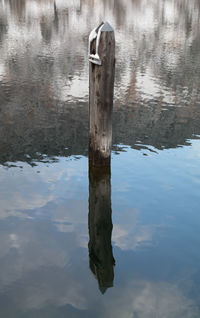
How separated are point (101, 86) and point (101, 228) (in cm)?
275

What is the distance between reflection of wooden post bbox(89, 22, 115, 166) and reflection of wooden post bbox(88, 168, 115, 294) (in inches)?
19.9

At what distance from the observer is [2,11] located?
50000 mm

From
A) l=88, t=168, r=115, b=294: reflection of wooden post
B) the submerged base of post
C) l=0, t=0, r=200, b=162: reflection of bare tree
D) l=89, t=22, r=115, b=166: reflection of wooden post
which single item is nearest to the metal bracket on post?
l=89, t=22, r=115, b=166: reflection of wooden post

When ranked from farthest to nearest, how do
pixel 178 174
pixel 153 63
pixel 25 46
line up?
pixel 25 46 → pixel 153 63 → pixel 178 174

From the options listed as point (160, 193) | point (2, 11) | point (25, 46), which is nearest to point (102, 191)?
point (160, 193)

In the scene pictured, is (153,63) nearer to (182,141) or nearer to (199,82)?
(199,82)

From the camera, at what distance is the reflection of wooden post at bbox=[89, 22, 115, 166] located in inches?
301

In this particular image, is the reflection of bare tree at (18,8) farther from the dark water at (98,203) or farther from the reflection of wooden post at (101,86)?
the reflection of wooden post at (101,86)

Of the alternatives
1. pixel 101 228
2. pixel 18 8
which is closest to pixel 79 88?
pixel 101 228

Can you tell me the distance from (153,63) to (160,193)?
1633cm

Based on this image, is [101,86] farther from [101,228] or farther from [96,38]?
[101,228]

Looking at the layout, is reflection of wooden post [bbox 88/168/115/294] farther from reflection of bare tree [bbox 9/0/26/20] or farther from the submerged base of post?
reflection of bare tree [bbox 9/0/26/20]

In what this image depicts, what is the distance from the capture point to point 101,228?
723cm

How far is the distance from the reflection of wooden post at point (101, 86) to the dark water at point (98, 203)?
2.84 feet
